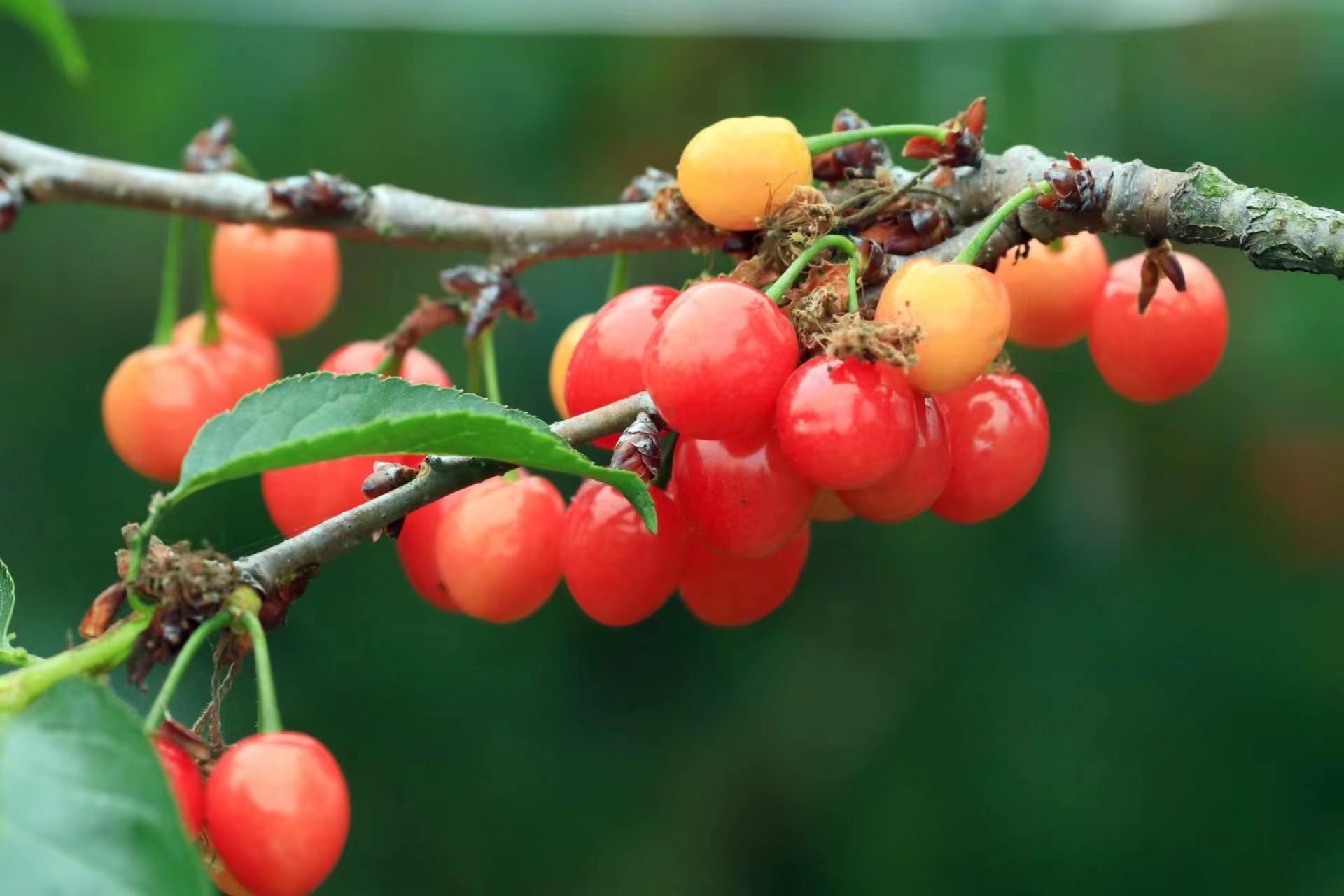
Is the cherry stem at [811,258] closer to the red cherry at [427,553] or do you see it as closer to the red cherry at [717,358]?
the red cherry at [717,358]

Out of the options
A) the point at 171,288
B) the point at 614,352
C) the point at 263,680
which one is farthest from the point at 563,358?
the point at 171,288

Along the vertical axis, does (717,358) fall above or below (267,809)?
above

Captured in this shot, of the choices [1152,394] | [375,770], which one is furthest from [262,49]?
[1152,394]

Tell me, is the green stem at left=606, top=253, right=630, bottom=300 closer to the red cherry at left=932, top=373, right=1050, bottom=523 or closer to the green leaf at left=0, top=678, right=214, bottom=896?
the red cherry at left=932, top=373, right=1050, bottom=523

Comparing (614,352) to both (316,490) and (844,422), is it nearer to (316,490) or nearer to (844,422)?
(844,422)

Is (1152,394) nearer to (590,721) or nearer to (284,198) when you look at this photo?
(284,198)

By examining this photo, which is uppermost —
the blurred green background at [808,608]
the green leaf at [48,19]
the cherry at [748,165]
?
the green leaf at [48,19]

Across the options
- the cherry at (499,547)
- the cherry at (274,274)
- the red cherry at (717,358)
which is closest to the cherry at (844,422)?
the red cherry at (717,358)
